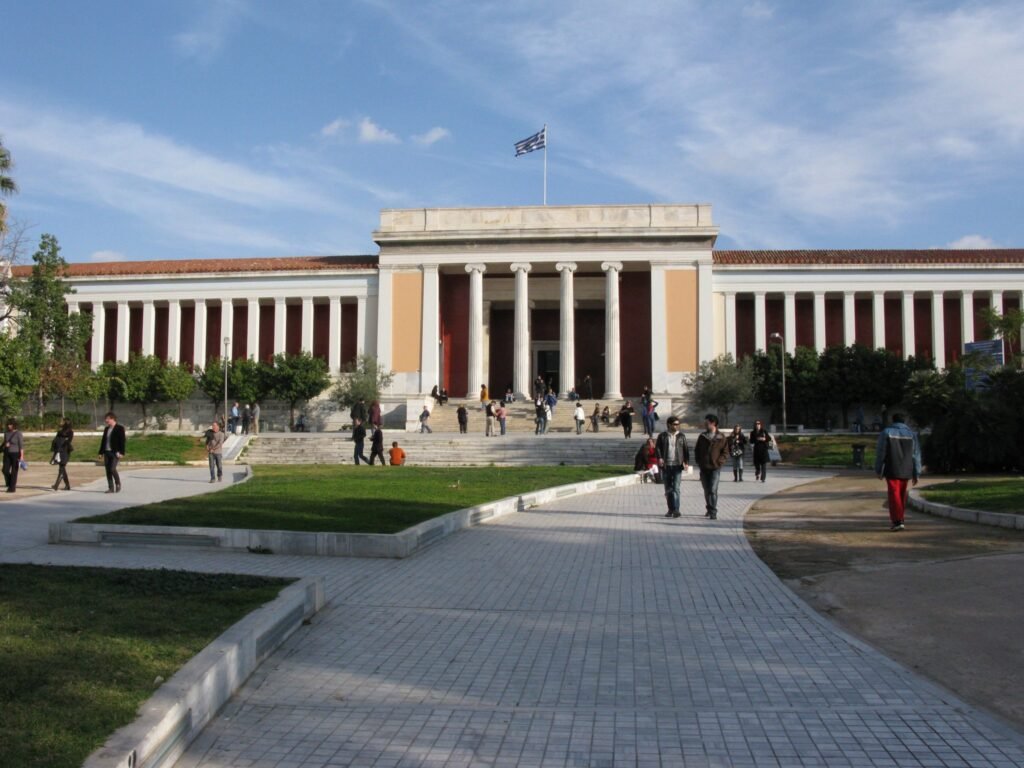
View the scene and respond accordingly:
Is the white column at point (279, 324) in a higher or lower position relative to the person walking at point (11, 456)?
Result: higher

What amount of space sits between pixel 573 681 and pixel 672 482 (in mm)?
9382

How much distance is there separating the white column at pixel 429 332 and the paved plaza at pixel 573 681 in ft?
129

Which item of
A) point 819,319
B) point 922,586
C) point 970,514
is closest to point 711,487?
point 970,514

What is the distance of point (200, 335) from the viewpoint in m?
51.3

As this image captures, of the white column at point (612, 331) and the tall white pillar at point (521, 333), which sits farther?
the tall white pillar at point (521, 333)

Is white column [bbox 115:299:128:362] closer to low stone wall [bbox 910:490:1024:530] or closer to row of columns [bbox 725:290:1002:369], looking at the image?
row of columns [bbox 725:290:1002:369]

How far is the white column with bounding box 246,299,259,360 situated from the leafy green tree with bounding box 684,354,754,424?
24.2 m

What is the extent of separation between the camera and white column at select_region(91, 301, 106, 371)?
51594 millimetres

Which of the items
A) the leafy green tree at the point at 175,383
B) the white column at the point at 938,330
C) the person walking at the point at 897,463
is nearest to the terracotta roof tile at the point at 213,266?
the leafy green tree at the point at 175,383

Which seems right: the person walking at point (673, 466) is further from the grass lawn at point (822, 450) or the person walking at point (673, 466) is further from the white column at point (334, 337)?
the white column at point (334, 337)

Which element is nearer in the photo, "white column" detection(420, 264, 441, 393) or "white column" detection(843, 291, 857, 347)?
"white column" detection(843, 291, 857, 347)

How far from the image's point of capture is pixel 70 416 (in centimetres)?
4566

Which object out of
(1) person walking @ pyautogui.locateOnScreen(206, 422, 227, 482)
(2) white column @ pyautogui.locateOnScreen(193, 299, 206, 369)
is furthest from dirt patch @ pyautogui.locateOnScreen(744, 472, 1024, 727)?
(2) white column @ pyautogui.locateOnScreen(193, 299, 206, 369)

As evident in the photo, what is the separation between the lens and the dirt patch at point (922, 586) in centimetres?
552
